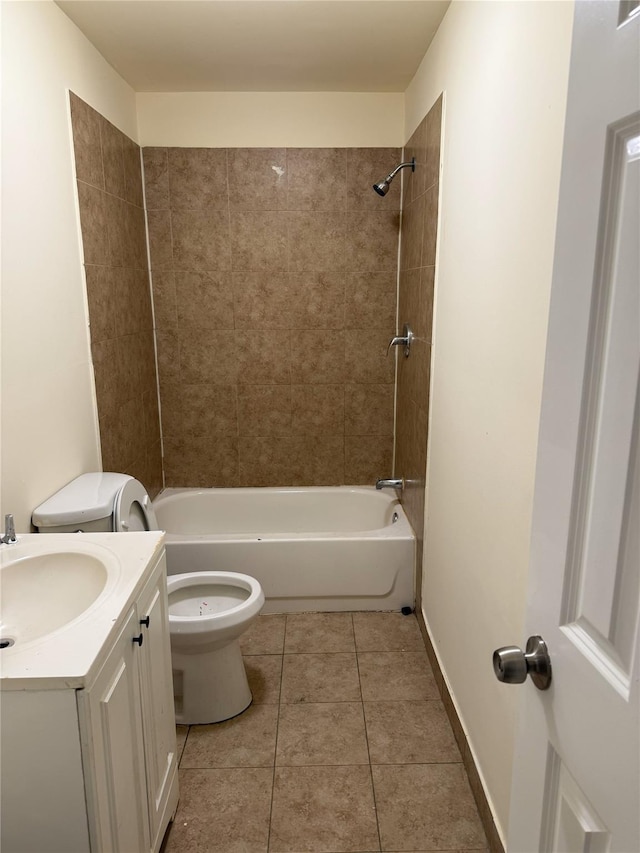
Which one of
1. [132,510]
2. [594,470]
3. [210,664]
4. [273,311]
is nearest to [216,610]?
[210,664]

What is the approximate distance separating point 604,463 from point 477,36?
5.29ft

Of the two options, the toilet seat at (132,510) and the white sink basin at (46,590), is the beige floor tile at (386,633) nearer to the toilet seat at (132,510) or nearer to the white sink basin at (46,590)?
the toilet seat at (132,510)

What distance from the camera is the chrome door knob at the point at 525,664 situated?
766 millimetres

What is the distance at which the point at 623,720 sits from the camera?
586 mm

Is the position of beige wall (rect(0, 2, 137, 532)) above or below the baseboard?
above

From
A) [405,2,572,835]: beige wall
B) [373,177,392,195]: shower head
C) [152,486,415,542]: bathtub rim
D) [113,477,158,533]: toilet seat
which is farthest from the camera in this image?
[152,486,415,542]: bathtub rim

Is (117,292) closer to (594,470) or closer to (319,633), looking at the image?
(319,633)

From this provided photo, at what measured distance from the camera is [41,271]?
1907 mm

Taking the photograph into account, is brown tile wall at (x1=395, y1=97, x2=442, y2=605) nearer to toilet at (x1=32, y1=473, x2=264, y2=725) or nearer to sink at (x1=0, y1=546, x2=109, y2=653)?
toilet at (x1=32, y1=473, x2=264, y2=725)

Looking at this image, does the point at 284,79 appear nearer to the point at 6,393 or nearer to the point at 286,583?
the point at 6,393

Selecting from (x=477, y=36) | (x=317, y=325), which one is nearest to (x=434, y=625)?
(x=317, y=325)

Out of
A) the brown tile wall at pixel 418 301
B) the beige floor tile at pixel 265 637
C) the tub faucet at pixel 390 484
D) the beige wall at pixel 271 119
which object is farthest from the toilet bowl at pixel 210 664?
the beige wall at pixel 271 119

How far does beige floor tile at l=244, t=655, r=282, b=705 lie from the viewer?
2.27 m

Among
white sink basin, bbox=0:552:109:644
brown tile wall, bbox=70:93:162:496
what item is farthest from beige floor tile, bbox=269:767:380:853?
brown tile wall, bbox=70:93:162:496
